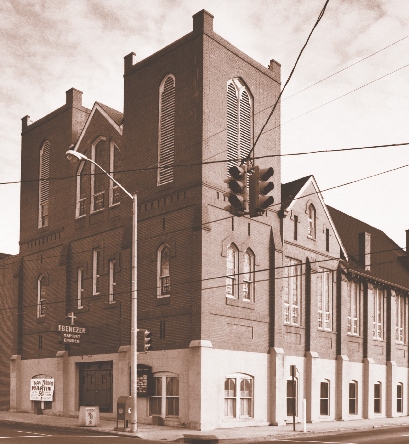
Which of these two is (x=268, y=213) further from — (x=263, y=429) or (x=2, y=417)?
(x=2, y=417)

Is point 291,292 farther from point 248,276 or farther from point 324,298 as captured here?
point 248,276

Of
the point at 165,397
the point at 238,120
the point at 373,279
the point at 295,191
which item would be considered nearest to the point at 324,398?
the point at 373,279

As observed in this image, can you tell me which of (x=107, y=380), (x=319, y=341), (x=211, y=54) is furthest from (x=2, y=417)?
(x=211, y=54)

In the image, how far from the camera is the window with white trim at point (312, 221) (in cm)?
3528

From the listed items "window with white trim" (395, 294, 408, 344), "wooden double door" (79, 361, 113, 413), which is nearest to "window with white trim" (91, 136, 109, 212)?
"wooden double door" (79, 361, 113, 413)

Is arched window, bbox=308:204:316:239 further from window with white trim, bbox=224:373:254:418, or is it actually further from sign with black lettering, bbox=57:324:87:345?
sign with black lettering, bbox=57:324:87:345

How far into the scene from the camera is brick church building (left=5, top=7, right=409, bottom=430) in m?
28.7

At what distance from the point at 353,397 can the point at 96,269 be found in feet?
49.3

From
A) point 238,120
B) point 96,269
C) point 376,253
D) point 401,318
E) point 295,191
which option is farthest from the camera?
point 376,253

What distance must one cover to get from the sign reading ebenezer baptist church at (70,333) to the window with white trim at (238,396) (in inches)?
278

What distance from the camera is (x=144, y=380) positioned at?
29.3 m

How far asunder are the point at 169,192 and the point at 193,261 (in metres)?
3.36

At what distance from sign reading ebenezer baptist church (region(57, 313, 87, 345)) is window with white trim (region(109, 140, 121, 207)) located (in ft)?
19.5

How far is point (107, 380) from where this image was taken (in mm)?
32250
